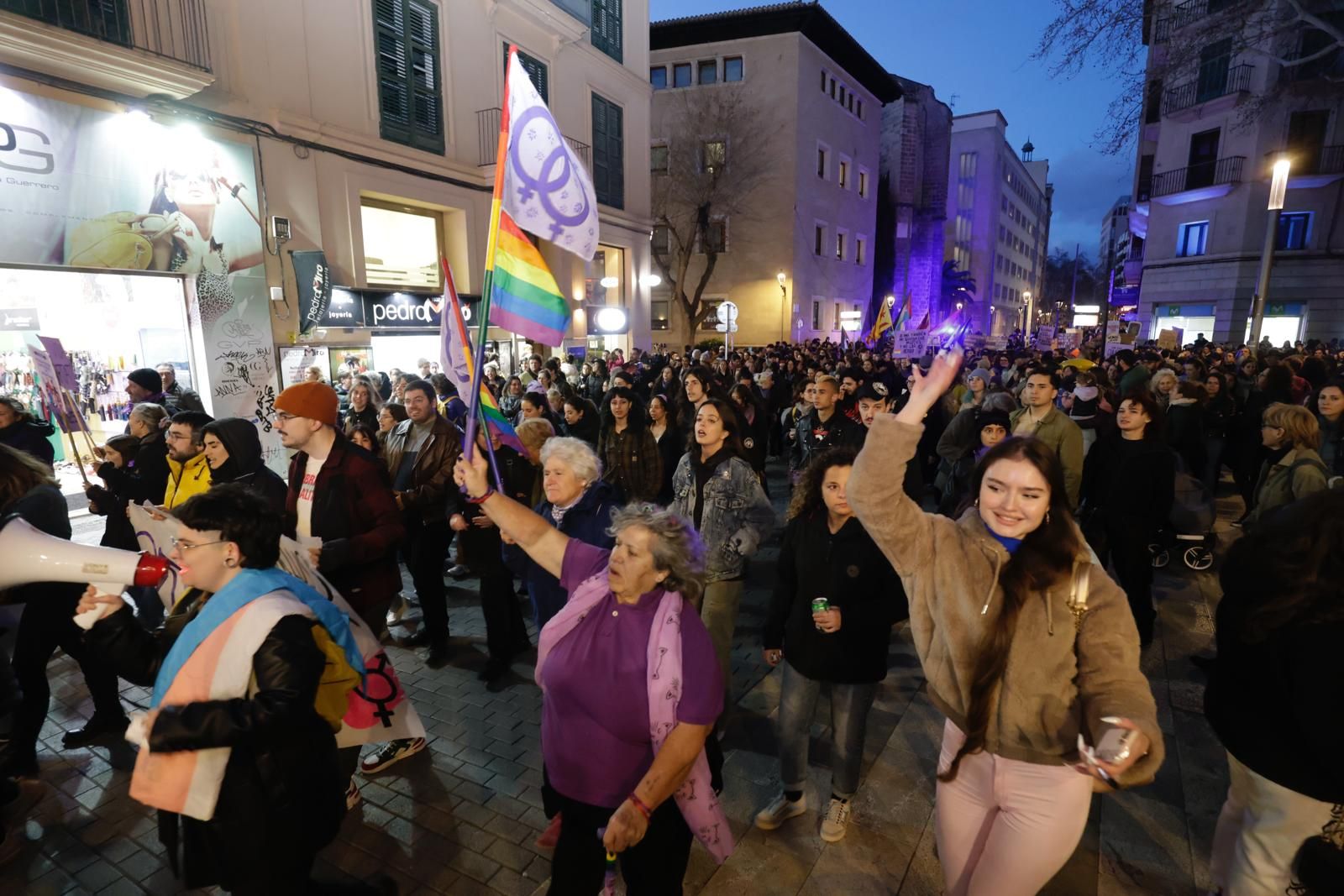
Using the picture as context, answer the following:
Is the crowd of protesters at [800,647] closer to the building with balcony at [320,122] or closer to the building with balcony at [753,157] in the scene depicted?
the building with balcony at [320,122]

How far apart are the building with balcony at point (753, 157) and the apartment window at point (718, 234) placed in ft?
0.27

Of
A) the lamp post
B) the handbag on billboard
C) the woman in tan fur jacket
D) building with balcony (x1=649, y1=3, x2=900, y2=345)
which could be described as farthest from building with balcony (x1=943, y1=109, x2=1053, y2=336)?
the woman in tan fur jacket

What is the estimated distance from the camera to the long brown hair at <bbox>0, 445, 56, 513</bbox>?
349 centimetres

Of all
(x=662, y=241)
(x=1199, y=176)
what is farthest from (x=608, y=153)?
(x=1199, y=176)

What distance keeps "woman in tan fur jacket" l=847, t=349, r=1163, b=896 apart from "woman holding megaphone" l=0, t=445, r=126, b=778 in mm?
4341

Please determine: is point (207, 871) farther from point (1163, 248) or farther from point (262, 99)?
point (1163, 248)

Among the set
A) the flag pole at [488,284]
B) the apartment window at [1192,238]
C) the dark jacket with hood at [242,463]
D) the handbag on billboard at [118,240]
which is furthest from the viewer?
the apartment window at [1192,238]

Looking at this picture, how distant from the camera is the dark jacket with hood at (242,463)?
4.03 metres

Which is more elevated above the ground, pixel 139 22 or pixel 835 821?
pixel 139 22

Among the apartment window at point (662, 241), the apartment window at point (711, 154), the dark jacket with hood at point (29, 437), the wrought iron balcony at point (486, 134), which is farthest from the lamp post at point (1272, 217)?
the apartment window at point (662, 241)

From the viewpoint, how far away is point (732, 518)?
3.88 metres

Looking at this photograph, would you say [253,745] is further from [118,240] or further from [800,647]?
[118,240]

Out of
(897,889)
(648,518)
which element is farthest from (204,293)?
(897,889)

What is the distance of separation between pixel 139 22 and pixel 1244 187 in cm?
3470
